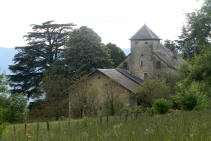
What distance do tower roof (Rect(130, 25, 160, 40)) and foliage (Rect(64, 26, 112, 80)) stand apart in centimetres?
1156

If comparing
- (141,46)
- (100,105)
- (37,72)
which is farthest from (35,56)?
(141,46)

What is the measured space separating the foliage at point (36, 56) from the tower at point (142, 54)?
12.1 metres

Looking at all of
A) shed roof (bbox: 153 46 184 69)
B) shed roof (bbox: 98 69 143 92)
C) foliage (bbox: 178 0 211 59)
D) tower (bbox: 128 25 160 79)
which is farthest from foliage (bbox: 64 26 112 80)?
foliage (bbox: 178 0 211 59)

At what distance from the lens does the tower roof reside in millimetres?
75125

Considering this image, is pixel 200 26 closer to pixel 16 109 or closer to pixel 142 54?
pixel 16 109

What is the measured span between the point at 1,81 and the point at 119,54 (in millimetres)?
32076

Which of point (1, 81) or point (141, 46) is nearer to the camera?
point (1, 81)

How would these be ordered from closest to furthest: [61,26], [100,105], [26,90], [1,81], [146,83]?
[1,81] → [146,83] → [100,105] → [26,90] → [61,26]

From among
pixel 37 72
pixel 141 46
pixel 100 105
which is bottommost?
pixel 100 105

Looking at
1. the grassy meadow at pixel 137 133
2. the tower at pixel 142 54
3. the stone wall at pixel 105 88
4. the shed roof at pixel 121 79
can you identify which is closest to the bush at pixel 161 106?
the grassy meadow at pixel 137 133

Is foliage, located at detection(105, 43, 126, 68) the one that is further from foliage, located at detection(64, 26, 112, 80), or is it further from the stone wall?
the stone wall

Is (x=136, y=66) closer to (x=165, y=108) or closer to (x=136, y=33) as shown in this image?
(x=136, y=33)

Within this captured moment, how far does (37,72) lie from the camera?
216 feet

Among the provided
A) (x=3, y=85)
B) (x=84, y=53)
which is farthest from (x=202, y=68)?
(x=84, y=53)
